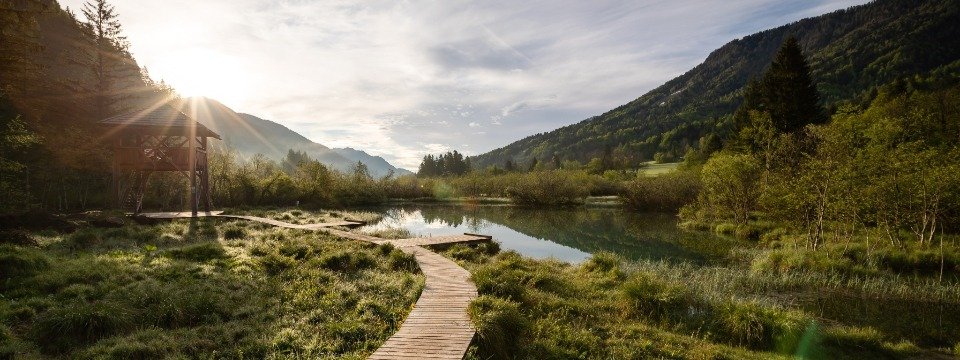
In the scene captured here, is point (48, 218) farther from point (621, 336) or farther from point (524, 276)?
point (621, 336)

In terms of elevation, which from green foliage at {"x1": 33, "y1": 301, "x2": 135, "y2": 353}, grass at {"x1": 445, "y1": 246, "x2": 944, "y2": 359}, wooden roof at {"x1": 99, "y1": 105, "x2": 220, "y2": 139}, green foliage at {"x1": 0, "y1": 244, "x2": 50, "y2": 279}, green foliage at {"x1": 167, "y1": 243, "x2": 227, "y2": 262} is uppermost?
wooden roof at {"x1": 99, "y1": 105, "x2": 220, "y2": 139}

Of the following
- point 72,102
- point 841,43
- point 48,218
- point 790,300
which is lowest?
point 790,300

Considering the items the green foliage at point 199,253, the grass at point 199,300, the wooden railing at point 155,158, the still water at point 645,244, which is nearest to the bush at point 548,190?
the still water at point 645,244

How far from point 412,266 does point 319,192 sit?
3443 cm

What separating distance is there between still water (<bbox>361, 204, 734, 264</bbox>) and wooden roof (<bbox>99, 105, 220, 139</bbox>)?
10.6 meters

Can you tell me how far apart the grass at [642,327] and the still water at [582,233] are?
7.85m

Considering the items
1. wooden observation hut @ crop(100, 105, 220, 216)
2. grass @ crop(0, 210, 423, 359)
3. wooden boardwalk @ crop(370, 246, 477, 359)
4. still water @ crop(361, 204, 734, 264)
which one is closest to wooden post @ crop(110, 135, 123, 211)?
wooden observation hut @ crop(100, 105, 220, 216)

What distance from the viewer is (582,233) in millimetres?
27875

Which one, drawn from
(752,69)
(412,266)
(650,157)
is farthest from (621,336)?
(752,69)

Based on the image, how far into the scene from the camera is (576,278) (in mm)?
13156

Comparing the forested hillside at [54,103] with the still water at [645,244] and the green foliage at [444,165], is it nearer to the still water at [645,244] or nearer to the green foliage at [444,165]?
the still water at [645,244]

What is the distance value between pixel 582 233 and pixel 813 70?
13778 centimetres

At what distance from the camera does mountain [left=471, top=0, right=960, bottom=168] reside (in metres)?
104

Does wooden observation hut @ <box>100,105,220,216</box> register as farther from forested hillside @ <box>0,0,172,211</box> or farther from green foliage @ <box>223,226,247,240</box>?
green foliage @ <box>223,226,247,240</box>
